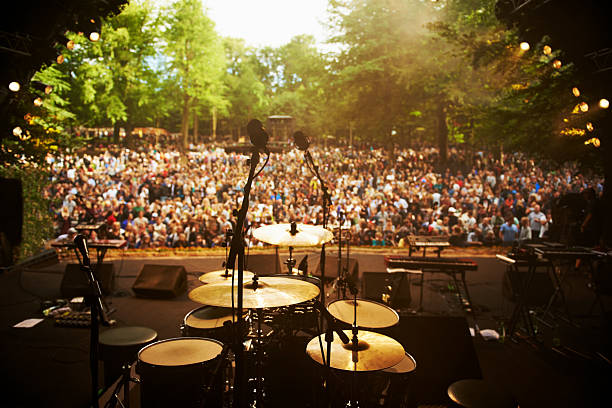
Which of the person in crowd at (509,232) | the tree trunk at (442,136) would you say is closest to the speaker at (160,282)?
the person in crowd at (509,232)

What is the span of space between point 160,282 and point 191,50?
14.5 meters

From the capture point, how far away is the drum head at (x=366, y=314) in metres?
2.63

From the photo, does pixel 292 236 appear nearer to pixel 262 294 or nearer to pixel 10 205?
pixel 262 294

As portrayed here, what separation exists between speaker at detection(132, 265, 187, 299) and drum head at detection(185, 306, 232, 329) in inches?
105

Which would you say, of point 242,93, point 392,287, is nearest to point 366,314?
point 392,287

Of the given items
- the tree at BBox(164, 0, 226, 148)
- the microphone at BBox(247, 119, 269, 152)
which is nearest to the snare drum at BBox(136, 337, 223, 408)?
the microphone at BBox(247, 119, 269, 152)

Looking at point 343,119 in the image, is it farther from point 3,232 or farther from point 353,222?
point 3,232

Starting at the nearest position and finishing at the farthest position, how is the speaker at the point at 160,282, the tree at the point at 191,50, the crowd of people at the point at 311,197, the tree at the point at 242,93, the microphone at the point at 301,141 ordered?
the microphone at the point at 301,141, the speaker at the point at 160,282, the crowd of people at the point at 311,197, the tree at the point at 191,50, the tree at the point at 242,93

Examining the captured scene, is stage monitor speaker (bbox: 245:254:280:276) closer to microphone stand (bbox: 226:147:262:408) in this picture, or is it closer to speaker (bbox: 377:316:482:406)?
speaker (bbox: 377:316:482:406)

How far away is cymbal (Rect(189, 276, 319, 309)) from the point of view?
2.29 meters

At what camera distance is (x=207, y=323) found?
3.13 m

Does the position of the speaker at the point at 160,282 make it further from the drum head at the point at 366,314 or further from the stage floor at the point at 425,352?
the drum head at the point at 366,314

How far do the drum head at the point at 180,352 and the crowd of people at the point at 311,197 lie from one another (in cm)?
467

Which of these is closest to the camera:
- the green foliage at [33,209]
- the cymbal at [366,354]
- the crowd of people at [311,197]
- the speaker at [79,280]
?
the cymbal at [366,354]
